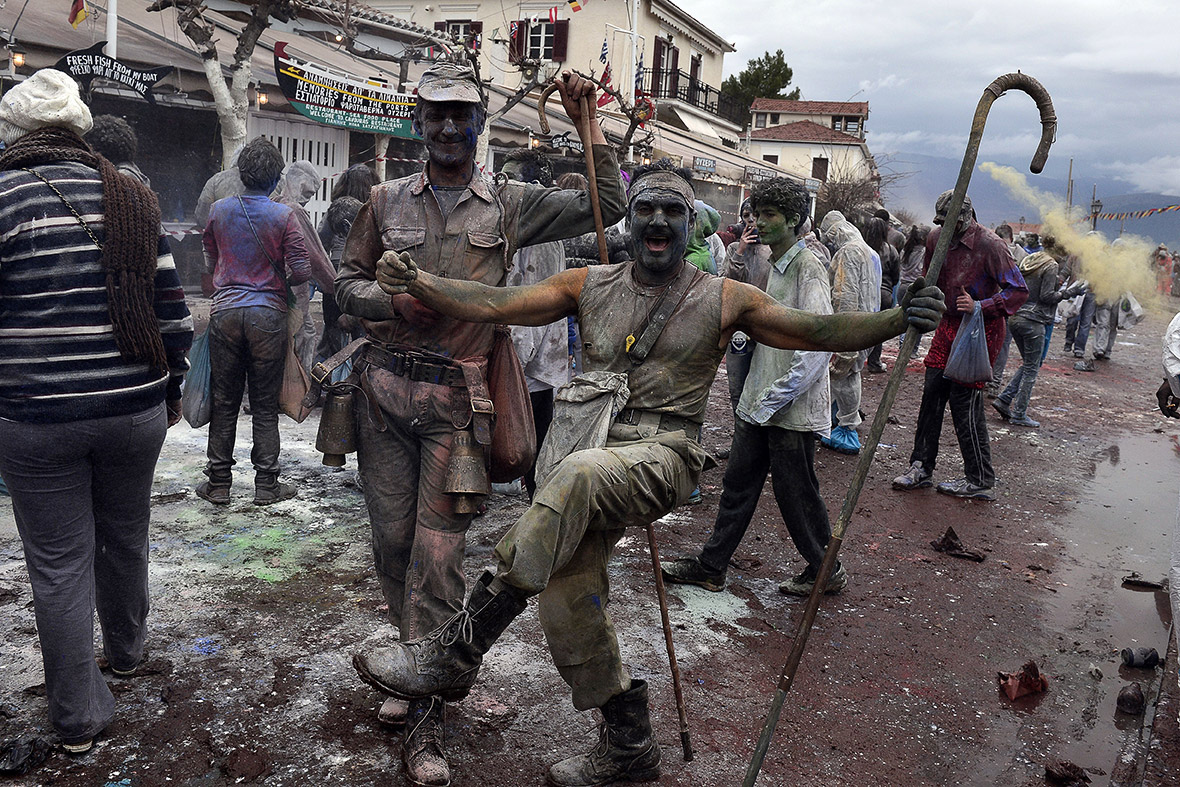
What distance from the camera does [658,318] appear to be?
3240 mm

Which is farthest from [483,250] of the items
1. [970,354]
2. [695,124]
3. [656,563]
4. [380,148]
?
[695,124]

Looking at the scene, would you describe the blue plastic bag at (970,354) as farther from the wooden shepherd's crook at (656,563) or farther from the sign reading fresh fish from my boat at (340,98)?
the sign reading fresh fish from my boat at (340,98)

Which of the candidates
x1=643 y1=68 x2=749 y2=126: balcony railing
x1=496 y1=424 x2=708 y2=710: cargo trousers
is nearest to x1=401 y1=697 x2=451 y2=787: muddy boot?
x1=496 y1=424 x2=708 y2=710: cargo trousers

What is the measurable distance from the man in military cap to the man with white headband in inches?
12.5

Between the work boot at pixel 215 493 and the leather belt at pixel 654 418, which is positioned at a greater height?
the leather belt at pixel 654 418

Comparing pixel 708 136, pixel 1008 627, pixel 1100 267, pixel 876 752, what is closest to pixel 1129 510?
pixel 1100 267

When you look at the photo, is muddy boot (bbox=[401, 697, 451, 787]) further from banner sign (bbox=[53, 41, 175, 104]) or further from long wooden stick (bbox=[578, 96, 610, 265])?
banner sign (bbox=[53, 41, 175, 104])

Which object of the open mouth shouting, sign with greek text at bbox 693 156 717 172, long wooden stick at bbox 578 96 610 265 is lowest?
the open mouth shouting

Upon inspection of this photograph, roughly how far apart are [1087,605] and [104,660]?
522 centimetres

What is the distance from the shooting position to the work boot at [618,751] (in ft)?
10.6

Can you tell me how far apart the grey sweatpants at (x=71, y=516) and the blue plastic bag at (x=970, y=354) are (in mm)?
5654

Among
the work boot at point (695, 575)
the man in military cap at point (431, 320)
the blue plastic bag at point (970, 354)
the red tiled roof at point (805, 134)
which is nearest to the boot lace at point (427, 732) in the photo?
the man in military cap at point (431, 320)

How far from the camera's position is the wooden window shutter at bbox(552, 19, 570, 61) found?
32.2 metres

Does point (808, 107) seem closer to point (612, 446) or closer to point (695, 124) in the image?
point (695, 124)
